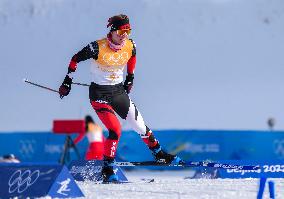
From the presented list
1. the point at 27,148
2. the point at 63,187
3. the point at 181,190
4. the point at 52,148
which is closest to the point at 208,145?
the point at 52,148

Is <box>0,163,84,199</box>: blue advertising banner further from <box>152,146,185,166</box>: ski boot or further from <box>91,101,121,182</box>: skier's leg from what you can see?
<box>152,146,185,166</box>: ski boot

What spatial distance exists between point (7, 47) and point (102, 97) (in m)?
44.8

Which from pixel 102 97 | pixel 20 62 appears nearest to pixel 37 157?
pixel 102 97

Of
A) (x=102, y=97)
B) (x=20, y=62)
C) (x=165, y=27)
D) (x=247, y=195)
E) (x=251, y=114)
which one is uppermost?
(x=165, y=27)

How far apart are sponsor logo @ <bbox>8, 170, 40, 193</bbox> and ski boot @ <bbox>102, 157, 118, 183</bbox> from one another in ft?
6.70

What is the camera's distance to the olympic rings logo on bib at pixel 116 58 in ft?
34.7

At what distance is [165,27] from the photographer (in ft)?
204

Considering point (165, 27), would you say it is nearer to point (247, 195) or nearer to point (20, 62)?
point (20, 62)

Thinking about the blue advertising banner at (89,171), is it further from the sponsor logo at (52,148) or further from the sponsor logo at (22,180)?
the sponsor logo at (52,148)

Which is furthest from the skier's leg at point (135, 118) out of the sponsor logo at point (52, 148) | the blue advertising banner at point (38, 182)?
Result: the sponsor logo at point (52, 148)

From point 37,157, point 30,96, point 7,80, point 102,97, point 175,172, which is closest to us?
point 102,97

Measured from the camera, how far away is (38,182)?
8695 millimetres

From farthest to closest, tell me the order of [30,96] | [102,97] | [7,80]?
[7,80]
[30,96]
[102,97]

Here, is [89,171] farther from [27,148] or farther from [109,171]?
[27,148]
